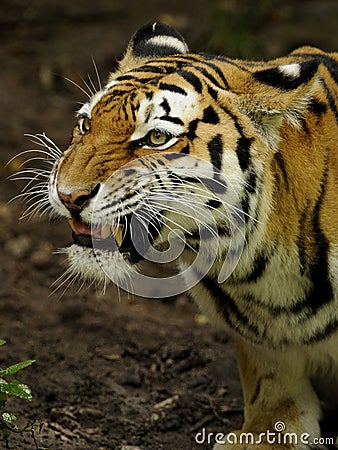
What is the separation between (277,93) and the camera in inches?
125

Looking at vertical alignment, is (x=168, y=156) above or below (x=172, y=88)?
below

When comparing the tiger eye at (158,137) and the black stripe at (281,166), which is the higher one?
the tiger eye at (158,137)

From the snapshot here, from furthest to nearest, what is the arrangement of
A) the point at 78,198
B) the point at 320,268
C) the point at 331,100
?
1. the point at 331,100
2. the point at 320,268
3. the point at 78,198

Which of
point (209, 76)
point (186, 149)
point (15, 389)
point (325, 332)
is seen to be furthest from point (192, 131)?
point (15, 389)

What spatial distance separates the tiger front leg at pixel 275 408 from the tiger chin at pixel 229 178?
0.31 metres

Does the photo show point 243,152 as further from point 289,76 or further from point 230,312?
point 230,312

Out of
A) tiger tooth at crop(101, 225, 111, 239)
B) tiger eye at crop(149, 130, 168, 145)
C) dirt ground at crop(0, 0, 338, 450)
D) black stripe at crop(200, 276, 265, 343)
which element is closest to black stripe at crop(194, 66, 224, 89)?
tiger eye at crop(149, 130, 168, 145)

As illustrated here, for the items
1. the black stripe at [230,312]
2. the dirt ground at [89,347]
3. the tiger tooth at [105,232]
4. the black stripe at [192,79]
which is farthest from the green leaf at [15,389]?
the black stripe at [192,79]

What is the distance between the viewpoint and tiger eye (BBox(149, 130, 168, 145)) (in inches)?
123

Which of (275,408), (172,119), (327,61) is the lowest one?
(275,408)

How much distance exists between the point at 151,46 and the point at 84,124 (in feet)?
2.11

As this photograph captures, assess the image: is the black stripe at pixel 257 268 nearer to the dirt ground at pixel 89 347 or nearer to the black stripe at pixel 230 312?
the black stripe at pixel 230 312

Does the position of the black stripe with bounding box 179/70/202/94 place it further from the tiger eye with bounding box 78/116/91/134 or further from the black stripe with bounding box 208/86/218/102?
the tiger eye with bounding box 78/116/91/134

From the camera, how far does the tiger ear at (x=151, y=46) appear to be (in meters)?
3.72
